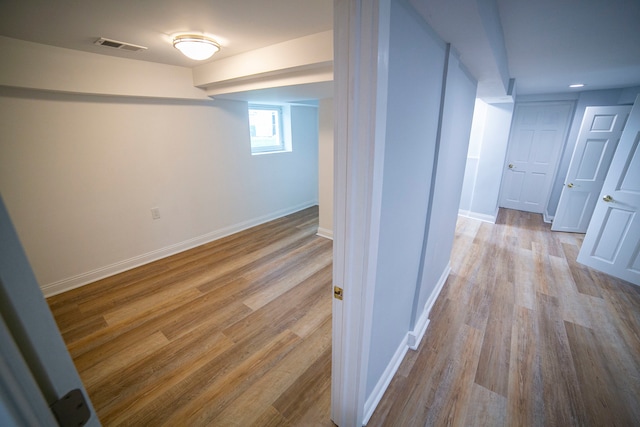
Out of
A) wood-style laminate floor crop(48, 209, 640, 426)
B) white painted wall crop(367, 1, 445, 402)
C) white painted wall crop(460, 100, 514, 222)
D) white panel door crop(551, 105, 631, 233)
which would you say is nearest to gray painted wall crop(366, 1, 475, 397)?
white painted wall crop(367, 1, 445, 402)

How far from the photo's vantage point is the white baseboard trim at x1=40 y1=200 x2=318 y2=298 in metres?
2.42

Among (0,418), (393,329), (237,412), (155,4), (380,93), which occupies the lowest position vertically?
(237,412)

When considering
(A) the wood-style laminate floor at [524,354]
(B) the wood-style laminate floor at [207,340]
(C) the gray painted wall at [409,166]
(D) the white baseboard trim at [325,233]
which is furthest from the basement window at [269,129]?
(A) the wood-style laminate floor at [524,354]

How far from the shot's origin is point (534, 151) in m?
4.54

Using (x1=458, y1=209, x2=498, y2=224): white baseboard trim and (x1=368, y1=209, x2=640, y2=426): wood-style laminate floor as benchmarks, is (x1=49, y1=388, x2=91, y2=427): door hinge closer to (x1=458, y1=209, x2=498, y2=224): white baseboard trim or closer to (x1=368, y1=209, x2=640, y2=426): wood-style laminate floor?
(x1=368, y1=209, x2=640, y2=426): wood-style laminate floor

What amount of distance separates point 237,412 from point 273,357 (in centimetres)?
39

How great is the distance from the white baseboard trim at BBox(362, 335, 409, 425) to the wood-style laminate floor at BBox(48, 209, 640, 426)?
1.7 inches

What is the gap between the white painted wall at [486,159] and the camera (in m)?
4.00

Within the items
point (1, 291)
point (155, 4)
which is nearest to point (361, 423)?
point (1, 291)

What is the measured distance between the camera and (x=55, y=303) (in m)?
2.28

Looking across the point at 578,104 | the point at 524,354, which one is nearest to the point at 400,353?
the point at 524,354

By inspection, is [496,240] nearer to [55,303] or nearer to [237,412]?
[237,412]

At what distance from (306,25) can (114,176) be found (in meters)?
2.43

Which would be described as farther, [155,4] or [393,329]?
[393,329]
